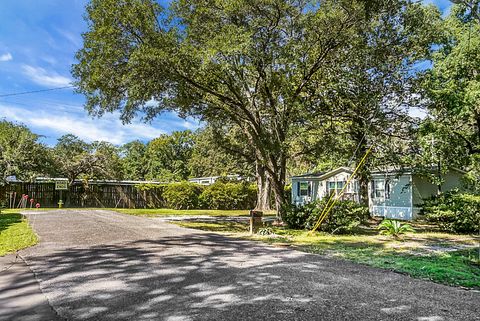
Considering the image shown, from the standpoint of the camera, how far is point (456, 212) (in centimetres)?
1243

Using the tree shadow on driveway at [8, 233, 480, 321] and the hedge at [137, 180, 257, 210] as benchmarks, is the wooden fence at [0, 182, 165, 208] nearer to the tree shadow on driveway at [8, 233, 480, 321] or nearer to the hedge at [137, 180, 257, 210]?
the hedge at [137, 180, 257, 210]

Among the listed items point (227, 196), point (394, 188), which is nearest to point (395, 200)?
point (394, 188)

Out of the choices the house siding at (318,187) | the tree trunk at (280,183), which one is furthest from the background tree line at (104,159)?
the tree trunk at (280,183)

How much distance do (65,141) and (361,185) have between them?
121 ft

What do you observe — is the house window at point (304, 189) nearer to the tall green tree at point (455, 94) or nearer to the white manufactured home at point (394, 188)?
the white manufactured home at point (394, 188)

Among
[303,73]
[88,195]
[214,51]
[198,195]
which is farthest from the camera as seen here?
[198,195]

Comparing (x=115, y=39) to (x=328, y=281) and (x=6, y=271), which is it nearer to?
(x=6, y=271)

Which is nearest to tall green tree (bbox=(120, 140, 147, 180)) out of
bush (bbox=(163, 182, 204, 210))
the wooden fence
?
the wooden fence

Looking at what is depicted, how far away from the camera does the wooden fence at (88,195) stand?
23266mm

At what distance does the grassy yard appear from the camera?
5.58 metres

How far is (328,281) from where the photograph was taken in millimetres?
4902

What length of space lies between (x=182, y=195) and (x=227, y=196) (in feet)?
11.9

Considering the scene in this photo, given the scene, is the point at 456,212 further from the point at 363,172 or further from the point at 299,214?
the point at 299,214

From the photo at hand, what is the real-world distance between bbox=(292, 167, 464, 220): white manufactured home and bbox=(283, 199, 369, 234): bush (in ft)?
12.3
